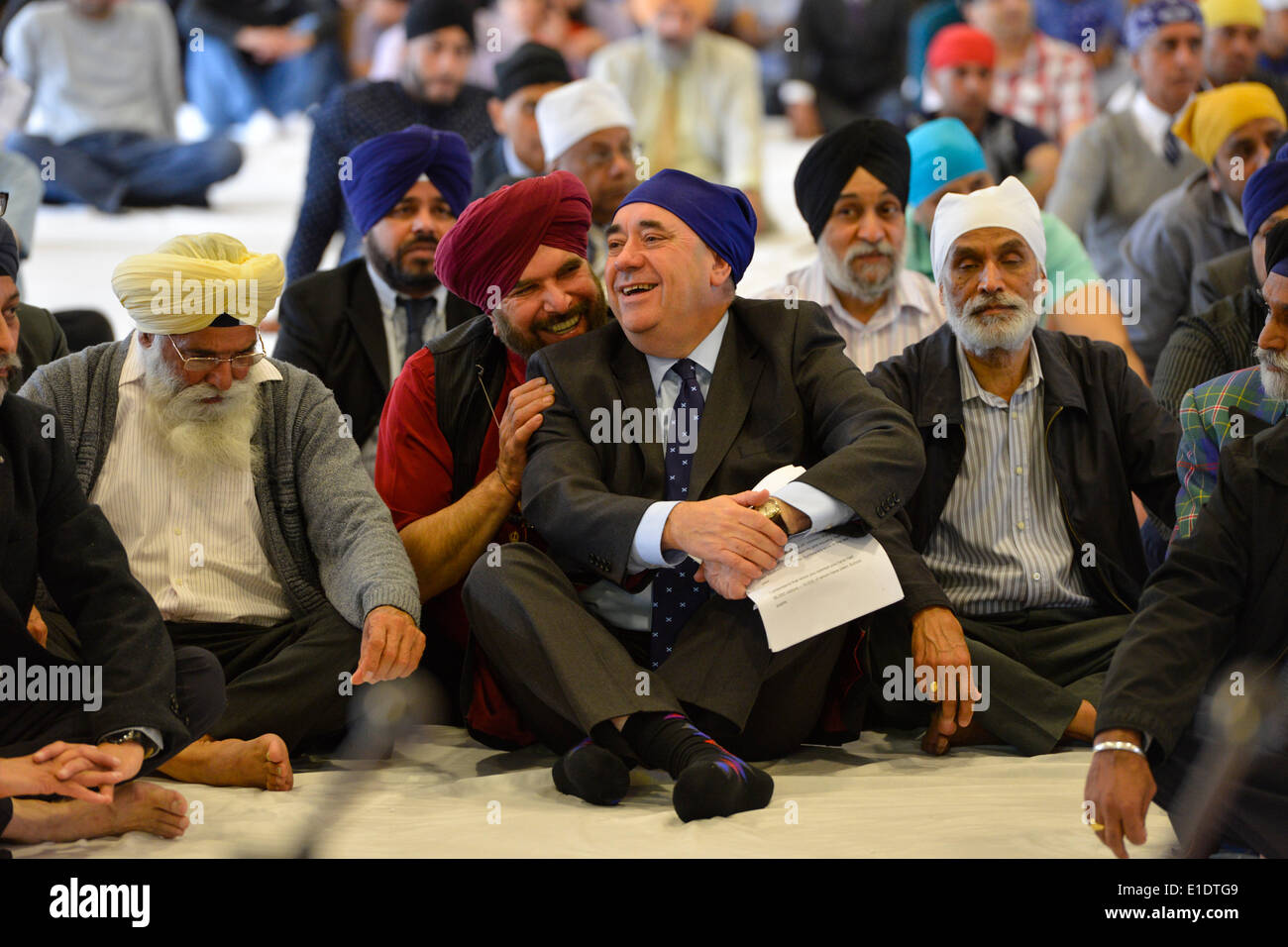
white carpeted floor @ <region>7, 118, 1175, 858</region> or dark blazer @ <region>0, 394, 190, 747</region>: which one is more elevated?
dark blazer @ <region>0, 394, 190, 747</region>

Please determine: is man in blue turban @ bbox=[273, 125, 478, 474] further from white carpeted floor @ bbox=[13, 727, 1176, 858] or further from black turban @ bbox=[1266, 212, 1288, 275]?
black turban @ bbox=[1266, 212, 1288, 275]

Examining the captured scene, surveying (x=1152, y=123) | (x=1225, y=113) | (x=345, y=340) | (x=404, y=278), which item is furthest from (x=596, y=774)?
(x=1152, y=123)

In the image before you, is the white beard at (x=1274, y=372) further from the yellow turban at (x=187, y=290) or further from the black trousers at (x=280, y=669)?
the yellow turban at (x=187, y=290)

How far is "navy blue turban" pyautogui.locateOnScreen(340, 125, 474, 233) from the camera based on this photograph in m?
4.58

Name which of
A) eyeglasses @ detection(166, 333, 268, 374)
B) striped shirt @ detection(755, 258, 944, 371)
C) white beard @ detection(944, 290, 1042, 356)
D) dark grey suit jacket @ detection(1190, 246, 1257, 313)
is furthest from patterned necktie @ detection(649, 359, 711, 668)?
dark grey suit jacket @ detection(1190, 246, 1257, 313)

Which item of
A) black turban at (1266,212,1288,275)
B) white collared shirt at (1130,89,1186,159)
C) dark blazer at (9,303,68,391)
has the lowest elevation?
dark blazer at (9,303,68,391)

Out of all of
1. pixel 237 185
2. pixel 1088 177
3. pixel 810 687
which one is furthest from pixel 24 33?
pixel 810 687

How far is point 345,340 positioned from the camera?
14.5 ft

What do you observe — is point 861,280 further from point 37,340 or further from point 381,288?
point 37,340

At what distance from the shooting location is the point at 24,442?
2.99 m

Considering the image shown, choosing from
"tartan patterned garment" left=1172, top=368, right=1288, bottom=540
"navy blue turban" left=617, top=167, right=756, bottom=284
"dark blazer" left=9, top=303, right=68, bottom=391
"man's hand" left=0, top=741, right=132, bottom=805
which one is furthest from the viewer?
"dark blazer" left=9, top=303, right=68, bottom=391

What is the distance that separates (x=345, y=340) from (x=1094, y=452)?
6.38 feet

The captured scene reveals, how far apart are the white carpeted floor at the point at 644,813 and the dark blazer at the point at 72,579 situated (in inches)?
10.2
